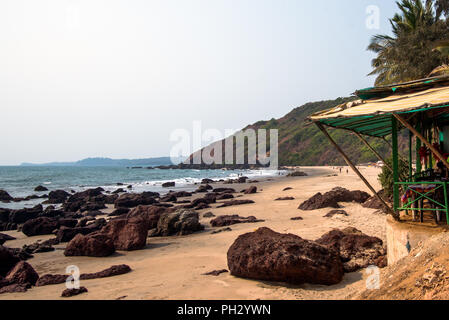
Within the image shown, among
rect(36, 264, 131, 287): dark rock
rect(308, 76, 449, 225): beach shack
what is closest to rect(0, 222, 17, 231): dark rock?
rect(36, 264, 131, 287): dark rock

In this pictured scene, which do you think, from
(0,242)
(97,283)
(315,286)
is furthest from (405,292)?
(0,242)

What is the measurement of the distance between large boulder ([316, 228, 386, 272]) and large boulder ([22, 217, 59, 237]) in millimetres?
12008

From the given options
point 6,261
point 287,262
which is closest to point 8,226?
point 6,261

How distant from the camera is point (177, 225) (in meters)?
12.9

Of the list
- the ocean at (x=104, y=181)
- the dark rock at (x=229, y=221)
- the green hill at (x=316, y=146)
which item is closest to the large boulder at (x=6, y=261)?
the dark rock at (x=229, y=221)

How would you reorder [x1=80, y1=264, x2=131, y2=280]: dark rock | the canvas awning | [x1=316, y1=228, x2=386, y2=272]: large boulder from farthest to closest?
1. [x1=80, y1=264, x2=131, y2=280]: dark rock
2. [x1=316, y1=228, x2=386, y2=272]: large boulder
3. the canvas awning

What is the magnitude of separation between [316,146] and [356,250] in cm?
10342

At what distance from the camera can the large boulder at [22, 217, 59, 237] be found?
14734 millimetres

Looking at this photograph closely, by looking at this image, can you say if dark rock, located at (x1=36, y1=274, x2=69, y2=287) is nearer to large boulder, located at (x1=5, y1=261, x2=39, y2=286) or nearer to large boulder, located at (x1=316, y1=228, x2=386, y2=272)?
large boulder, located at (x1=5, y1=261, x2=39, y2=286)

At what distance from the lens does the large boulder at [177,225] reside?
12789 mm

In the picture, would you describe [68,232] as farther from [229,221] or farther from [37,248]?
[229,221]

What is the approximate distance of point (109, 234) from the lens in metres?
11.1

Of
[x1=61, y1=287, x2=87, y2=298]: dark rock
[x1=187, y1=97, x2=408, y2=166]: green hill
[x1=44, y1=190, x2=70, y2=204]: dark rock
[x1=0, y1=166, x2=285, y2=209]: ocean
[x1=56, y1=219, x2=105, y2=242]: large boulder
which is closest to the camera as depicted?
[x1=61, y1=287, x2=87, y2=298]: dark rock
